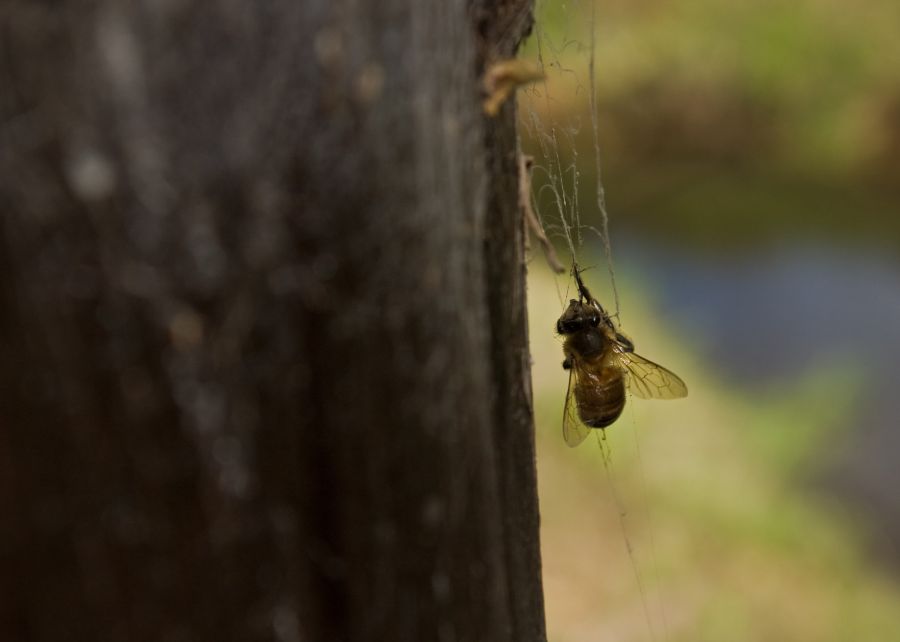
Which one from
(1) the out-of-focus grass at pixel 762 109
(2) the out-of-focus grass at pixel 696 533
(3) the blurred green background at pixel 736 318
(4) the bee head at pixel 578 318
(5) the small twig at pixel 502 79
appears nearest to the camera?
(5) the small twig at pixel 502 79

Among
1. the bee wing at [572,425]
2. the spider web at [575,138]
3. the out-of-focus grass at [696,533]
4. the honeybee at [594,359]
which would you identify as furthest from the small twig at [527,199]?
the out-of-focus grass at [696,533]

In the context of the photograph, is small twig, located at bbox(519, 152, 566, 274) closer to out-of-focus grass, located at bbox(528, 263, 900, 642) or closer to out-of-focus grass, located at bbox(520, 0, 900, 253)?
out-of-focus grass, located at bbox(528, 263, 900, 642)

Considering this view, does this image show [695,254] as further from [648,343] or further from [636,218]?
[648,343]

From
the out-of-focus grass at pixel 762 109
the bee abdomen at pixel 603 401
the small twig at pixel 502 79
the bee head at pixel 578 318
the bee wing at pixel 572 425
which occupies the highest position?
the out-of-focus grass at pixel 762 109

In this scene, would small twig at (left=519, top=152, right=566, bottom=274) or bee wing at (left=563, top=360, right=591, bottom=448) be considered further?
bee wing at (left=563, top=360, right=591, bottom=448)

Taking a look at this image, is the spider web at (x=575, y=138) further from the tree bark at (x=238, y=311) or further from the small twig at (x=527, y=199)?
the tree bark at (x=238, y=311)

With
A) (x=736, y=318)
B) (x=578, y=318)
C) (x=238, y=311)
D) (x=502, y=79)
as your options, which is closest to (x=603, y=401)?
(x=578, y=318)

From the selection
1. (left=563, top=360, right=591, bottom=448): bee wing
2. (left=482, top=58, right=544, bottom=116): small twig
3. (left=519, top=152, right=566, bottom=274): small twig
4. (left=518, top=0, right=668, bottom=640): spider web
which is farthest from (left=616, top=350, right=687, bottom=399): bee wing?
(left=482, top=58, right=544, bottom=116): small twig

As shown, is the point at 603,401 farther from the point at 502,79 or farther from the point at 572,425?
the point at 502,79
